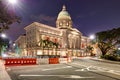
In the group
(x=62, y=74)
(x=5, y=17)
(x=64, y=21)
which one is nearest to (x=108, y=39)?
(x=62, y=74)

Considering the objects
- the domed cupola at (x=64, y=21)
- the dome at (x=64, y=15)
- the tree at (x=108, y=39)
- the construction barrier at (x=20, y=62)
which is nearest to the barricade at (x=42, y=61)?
the construction barrier at (x=20, y=62)

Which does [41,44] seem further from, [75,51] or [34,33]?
[75,51]

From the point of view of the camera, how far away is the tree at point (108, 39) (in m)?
52.9

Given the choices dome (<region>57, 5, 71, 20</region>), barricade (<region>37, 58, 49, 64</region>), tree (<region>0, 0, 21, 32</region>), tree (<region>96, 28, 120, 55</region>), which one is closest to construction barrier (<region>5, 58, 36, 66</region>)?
barricade (<region>37, 58, 49, 64</region>)

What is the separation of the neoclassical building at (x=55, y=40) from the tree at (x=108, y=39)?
1145 inches

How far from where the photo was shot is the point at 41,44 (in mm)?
89312

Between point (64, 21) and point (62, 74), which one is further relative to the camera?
point (64, 21)

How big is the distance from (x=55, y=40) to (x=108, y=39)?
5437cm

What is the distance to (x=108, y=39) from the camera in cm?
5547

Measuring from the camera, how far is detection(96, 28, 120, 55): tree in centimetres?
5291

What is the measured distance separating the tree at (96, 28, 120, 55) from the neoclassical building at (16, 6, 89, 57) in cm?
2909

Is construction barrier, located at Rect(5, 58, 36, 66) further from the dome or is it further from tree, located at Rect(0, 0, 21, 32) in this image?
the dome

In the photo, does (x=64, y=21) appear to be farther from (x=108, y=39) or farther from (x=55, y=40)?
(x=108, y=39)

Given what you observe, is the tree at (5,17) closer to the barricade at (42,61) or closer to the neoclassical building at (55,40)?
the barricade at (42,61)
